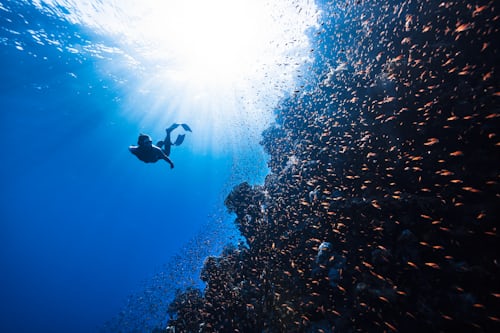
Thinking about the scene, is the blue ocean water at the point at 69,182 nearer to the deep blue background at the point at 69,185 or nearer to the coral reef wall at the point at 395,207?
the deep blue background at the point at 69,185

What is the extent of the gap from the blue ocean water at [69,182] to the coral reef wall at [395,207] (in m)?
16.0

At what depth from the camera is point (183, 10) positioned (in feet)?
61.2

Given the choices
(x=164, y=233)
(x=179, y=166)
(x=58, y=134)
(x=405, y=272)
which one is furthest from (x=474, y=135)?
(x=164, y=233)

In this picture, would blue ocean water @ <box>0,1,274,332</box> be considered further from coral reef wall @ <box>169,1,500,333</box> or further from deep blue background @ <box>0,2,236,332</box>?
coral reef wall @ <box>169,1,500,333</box>

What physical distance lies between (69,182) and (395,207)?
8297 centimetres

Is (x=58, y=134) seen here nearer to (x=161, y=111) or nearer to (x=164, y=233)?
(x=161, y=111)

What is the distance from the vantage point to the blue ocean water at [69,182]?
2233 centimetres

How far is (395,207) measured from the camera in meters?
6.18

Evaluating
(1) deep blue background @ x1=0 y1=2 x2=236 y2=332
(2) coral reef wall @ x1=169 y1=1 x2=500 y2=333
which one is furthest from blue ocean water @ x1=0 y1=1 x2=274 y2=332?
(2) coral reef wall @ x1=169 y1=1 x2=500 y2=333

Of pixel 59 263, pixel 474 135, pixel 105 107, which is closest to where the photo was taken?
pixel 474 135

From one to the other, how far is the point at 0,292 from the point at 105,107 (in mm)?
135231

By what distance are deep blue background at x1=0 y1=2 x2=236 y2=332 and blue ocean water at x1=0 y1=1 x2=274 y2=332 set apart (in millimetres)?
185

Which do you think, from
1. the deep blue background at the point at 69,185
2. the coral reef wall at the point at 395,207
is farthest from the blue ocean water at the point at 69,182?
the coral reef wall at the point at 395,207

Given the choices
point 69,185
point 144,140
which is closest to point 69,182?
point 69,185
